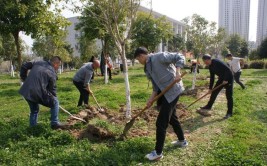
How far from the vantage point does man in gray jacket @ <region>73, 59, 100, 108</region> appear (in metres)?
8.01

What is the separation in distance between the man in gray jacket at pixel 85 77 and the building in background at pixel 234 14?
235 feet

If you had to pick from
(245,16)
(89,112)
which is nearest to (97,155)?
(89,112)

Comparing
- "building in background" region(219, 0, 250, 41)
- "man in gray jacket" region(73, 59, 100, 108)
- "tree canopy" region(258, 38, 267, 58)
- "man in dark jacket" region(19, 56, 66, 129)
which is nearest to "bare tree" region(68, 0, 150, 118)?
"man in gray jacket" region(73, 59, 100, 108)

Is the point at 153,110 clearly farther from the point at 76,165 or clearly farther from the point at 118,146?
the point at 76,165

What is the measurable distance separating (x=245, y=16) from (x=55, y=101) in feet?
259

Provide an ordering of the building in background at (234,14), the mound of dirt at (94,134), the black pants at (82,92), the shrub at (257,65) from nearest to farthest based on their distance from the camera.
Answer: the mound of dirt at (94,134), the black pants at (82,92), the shrub at (257,65), the building in background at (234,14)

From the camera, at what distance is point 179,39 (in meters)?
65.1

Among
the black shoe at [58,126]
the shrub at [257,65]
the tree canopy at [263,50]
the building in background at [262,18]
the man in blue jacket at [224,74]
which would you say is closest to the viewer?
the black shoe at [58,126]

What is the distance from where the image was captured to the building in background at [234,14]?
7525 centimetres

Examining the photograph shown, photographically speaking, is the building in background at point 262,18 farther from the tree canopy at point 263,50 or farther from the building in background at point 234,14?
the tree canopy at point 263,50

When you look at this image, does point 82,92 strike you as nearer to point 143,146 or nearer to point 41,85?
point 41,85

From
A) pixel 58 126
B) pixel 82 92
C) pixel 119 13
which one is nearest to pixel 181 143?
pixel 58 126

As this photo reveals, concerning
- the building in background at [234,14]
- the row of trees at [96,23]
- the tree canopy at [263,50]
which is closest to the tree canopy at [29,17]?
the row of trees at [96,23]

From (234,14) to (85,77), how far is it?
7570 cm
